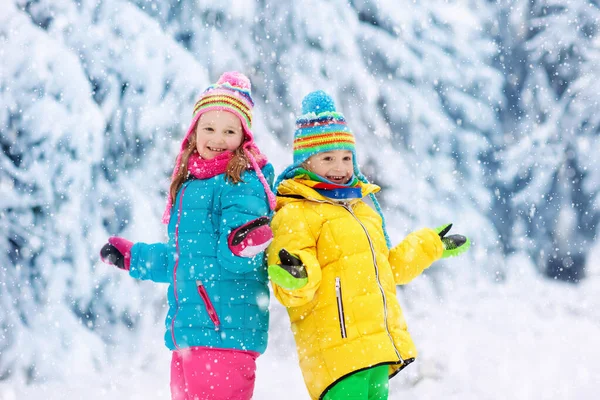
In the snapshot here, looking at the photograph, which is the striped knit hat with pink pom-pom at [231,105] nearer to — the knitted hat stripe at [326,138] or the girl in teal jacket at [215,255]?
the girl in teal jacket at [215,255]

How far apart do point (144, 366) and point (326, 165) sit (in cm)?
274

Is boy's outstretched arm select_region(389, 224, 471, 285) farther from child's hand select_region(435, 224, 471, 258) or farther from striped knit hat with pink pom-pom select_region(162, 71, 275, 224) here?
striped knit hat with pink pom-pom select_region(162, 71, 275, 224)

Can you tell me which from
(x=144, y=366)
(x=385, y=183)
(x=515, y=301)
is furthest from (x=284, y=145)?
(x=515, y=301)

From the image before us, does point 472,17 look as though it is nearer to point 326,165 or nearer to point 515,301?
point 515,301

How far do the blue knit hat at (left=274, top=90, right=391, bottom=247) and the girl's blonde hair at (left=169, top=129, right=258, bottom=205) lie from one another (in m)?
0.24

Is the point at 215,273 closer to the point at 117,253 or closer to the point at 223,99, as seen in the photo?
the point at 117,253

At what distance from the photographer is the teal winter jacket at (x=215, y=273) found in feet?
9.30

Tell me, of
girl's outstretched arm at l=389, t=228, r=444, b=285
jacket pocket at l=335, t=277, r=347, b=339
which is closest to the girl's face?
jacket pocket at l=335, t=277, r=347, b=339

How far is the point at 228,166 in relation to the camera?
121 inches

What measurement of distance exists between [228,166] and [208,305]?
2.30ft

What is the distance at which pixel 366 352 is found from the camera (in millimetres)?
2852

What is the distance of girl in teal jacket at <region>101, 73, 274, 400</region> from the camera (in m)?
2.82

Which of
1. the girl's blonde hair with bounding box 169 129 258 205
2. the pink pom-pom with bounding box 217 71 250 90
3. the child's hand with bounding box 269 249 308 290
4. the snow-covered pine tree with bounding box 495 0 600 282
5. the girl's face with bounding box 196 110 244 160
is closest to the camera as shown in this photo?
the child's hand with bounding box 269 249 308 290

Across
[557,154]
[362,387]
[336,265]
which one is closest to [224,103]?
[336,265]
